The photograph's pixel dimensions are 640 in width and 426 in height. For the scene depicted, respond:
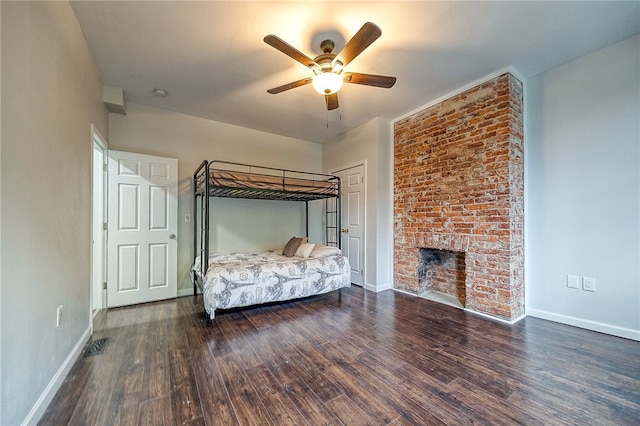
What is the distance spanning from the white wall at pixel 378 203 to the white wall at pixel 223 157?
1330mm

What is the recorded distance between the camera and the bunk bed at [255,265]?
278 centimetres

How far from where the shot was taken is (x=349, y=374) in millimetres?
1814

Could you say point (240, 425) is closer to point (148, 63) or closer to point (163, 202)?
point (163, 202)

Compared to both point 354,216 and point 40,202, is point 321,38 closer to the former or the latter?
point 40,202

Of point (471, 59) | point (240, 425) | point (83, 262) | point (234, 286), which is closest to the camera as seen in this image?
point (240, 425)

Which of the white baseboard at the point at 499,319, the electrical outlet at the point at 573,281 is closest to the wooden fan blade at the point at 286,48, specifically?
the white baseboard at the point at 499,319

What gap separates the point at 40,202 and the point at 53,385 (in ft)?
3.82

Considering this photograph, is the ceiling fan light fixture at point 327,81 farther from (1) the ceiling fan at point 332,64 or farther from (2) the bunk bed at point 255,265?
(2) the bunk bed at point 255,265

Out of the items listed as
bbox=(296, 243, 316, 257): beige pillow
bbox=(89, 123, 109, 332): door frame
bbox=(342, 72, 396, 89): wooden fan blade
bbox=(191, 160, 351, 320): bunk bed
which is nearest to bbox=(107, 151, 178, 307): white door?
bbox=(89, 123, 109, 332): door frame

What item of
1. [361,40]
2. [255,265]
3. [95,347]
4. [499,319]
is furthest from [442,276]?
[95,347]

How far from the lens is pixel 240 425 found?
1.36 meters

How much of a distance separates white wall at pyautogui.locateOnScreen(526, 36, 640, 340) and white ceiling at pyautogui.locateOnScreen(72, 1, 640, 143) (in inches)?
11.6

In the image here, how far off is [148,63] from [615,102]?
4650 mm

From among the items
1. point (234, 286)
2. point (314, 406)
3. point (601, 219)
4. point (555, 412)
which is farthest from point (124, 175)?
point (601, 219)
